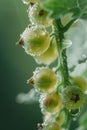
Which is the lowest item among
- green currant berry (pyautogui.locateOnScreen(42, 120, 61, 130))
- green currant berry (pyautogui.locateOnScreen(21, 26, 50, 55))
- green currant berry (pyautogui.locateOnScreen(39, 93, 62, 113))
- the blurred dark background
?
green currant berry (pyautogui.locateOnScreen(42, 120, 61, 130))

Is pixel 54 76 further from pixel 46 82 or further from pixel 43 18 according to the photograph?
pixel 43 18

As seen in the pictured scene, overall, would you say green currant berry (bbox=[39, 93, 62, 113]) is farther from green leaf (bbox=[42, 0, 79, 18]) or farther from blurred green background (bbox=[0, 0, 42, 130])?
blurred green background (bbox=[0, 0, 42, 130])

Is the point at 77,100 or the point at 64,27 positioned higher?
the point at 64,27

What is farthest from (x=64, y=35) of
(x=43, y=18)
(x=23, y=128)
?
(x=23, y=128)

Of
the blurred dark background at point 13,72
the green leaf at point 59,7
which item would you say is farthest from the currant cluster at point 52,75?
the blurred dark background at point 13,72

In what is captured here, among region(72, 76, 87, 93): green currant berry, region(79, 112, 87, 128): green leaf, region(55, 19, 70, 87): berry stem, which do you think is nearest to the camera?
region(79, 112, 87, 128): green leaf

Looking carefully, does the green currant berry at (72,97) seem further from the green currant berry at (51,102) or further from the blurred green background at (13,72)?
the blurred green background at (13,72)

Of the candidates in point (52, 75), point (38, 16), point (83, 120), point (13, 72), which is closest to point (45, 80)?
point (52, 75)

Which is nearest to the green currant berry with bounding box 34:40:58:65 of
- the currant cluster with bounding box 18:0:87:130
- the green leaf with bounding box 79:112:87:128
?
the currant cluster with bounding box 18:0:87:130
